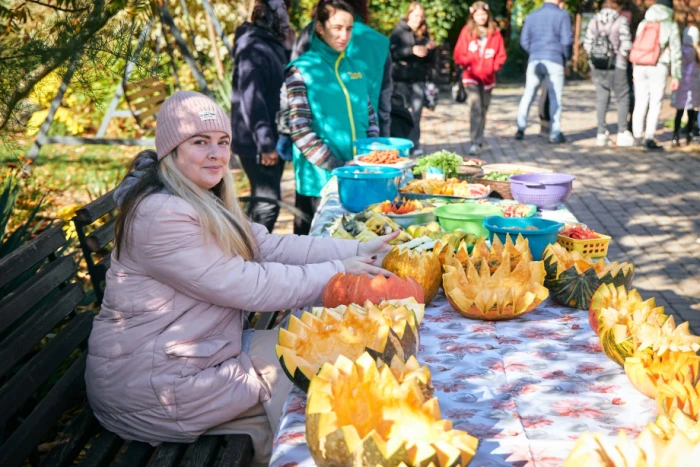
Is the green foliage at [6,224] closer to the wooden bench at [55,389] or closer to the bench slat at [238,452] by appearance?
the wooden bench at [55,389]

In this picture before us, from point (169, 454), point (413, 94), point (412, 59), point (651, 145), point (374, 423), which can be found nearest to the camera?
point (374, 423)

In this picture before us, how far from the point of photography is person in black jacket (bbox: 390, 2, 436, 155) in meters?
10.6

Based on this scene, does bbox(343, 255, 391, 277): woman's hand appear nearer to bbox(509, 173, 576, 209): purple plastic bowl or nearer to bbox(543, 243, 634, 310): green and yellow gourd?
bbox(543, 243, 634, 310): green and yellow gourd

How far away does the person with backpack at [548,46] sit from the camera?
459 inches

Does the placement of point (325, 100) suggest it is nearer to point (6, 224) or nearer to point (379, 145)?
point (379, 145)

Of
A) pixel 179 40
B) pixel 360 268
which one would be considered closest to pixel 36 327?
pixel 360 268

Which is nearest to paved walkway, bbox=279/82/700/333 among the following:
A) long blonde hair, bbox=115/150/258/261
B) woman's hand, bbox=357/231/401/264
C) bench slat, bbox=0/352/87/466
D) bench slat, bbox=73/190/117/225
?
woman's hand, bbox=357/231/401/264

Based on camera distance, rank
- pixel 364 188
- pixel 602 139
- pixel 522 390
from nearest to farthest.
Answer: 1. pixel 522 390
2. pixel 364 188
3. pixel 602 139

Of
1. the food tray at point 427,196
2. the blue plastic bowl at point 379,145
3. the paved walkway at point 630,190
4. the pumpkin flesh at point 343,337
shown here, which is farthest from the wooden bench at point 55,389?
the paved walkway at point 630,190

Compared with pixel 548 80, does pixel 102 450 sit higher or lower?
higher

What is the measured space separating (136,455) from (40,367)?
1.90ft

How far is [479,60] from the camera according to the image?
36.9 feet

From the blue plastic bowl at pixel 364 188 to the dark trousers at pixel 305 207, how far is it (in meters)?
1.28

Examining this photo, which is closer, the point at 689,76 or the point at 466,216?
the point at 466,216
